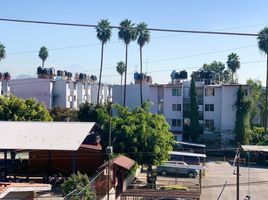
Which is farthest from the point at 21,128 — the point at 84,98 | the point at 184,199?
the point at 84,98

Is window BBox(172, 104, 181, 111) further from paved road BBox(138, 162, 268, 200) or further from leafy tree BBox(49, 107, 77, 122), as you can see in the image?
leafy tree BBox(49, 107, 77, 122)

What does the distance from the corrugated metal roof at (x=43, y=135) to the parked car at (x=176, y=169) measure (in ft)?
40.5

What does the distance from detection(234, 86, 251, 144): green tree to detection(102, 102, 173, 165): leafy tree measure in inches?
917

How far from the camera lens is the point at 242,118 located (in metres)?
58.5

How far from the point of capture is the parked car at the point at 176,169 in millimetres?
42875

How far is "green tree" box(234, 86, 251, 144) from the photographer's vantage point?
58.2 metres

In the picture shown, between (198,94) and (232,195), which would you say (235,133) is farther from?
(232,195)

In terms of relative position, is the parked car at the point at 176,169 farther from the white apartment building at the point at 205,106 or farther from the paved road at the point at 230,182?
the white apartment building at the point at 205,106

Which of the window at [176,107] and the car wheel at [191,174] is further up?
the window at [176,107]

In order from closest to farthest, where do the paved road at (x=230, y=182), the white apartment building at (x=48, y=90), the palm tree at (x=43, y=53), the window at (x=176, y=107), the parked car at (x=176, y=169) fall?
1. the paved road at (x=230, y=182)
2. the parked car at (x=176, y=169)
3. the window at (x=176, y=107)
4. the white apartment building at (x=48, y=90)
5. the palm tree at (x=43, y=53)

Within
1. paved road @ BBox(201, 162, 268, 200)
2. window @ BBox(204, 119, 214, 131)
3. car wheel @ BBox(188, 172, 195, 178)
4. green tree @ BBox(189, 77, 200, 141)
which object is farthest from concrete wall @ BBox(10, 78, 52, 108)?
car wheel @ BBox(188, 172, 195, 178)

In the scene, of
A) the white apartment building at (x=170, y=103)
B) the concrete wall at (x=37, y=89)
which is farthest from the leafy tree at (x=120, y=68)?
the white apartment building at (x=170, y=103)

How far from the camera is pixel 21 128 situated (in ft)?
107

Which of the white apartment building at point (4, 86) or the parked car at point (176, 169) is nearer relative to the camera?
the parked car at point (176, 169)
